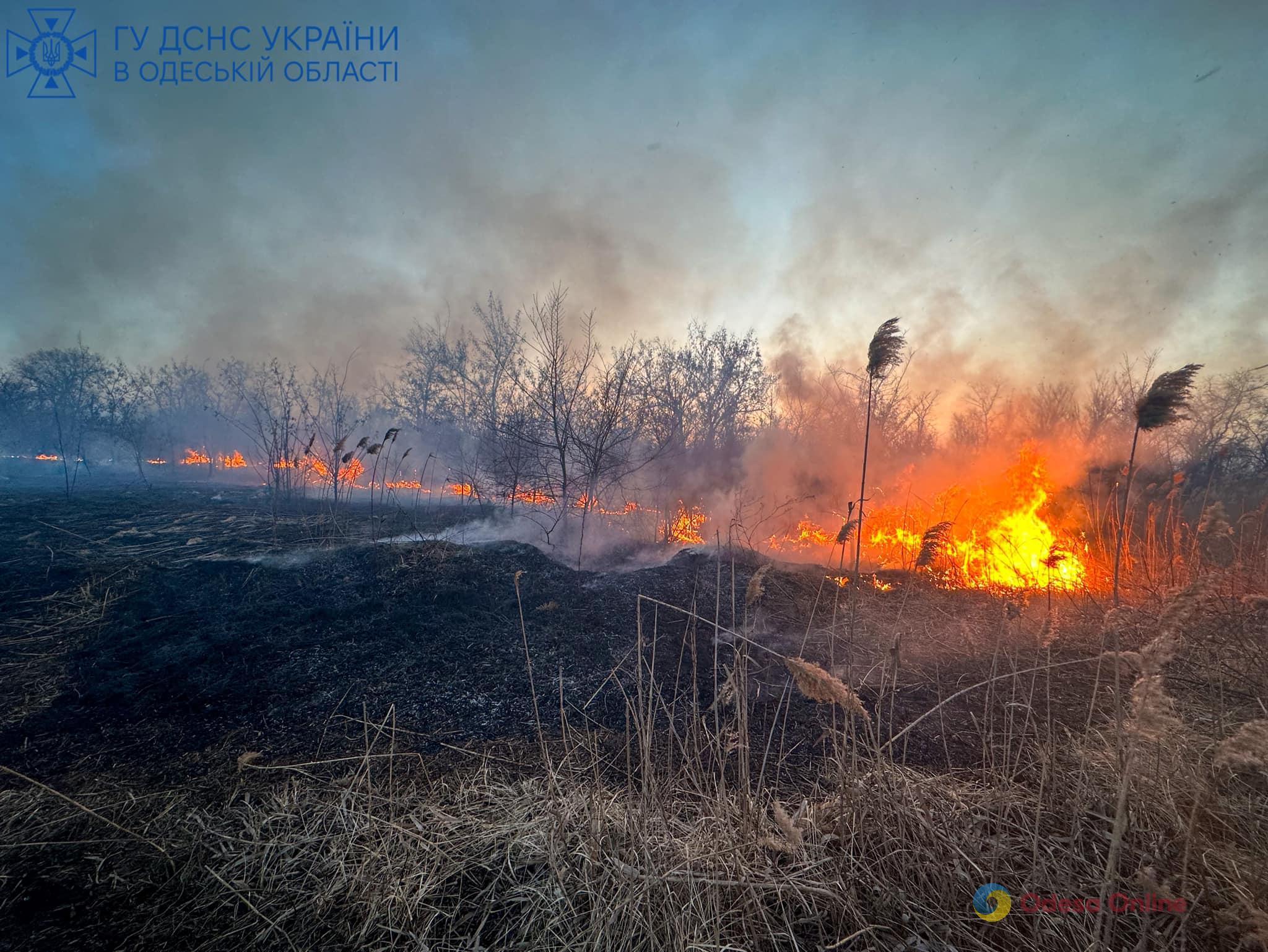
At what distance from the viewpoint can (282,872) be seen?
2.11 m

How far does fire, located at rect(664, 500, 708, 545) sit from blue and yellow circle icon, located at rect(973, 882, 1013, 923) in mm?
9671

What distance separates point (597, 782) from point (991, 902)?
60.1 inches

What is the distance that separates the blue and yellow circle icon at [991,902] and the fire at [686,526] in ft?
31.7

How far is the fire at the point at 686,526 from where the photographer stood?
39.8 ft

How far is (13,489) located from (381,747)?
23.6 m

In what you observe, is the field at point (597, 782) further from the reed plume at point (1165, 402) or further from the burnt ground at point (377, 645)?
the reed plume at point (1165, 402)

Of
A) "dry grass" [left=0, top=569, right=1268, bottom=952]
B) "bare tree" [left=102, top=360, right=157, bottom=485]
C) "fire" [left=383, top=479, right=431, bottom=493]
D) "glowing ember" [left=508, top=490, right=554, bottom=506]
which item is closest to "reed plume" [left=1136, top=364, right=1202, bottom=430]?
"dry grass" [left=0, top=569, right=1268, bottom=952]

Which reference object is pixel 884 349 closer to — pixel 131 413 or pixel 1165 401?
pixel 1165 401

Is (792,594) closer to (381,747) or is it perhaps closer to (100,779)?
(381,747)

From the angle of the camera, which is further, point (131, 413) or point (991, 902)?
point (131, 413)

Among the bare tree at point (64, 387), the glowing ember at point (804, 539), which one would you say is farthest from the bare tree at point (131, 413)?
the glowing ember at point (804, 539)

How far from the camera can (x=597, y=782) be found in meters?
2.13

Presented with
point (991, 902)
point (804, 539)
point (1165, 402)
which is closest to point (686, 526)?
point (804, 539)

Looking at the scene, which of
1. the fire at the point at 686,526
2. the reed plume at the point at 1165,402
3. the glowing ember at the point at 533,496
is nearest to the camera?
the reed plume at the point at 1165,402
